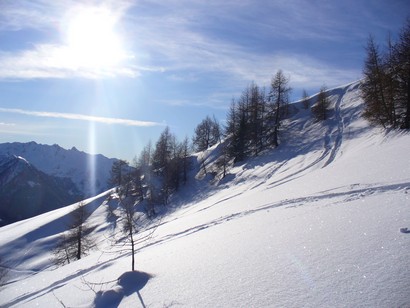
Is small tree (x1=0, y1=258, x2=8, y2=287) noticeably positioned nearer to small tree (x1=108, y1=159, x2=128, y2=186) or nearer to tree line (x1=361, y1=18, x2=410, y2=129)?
small tree (x1=108, y1=159, x2=128, y2=186)

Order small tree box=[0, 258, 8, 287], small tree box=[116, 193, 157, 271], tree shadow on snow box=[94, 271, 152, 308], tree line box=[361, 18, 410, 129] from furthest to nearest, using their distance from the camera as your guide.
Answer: small tree box=[0, 258, 8, 287] → tree line box=[361, 18, 410, 129] → small tree box=[116, 193, 157, 271] → tree shadow on snow box=[94, 271, 152, 308]

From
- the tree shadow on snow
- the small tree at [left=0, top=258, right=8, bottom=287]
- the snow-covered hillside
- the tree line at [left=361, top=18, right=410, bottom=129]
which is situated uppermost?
the tree line at [left=361, top=18, right=410, bottom=129]

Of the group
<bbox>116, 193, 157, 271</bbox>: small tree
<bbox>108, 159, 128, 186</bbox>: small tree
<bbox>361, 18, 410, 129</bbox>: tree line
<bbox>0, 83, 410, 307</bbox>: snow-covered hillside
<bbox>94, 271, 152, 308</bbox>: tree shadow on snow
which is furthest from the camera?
<bbox>108, 159, 128, 186</bbox>: small tree

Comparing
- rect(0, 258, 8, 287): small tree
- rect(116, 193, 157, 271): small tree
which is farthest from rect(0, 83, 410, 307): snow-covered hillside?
rect(0, 258, 8, 287): small tree

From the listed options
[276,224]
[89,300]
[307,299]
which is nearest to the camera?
[307,299]

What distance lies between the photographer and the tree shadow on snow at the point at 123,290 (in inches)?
290

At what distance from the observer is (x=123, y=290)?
7.80 meters

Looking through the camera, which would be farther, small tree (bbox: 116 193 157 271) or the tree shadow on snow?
small tree (bbox: 116 193 157 271)

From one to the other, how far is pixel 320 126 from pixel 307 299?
5308 centimetres

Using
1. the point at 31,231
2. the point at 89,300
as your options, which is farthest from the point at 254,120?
the point at 89,300

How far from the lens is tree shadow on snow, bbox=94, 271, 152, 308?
7375 mm

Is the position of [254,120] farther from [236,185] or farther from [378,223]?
[378,223]

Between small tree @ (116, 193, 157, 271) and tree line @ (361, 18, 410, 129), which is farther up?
tree line @ (361, 18, 410, 129)

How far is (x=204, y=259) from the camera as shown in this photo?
336 inches
